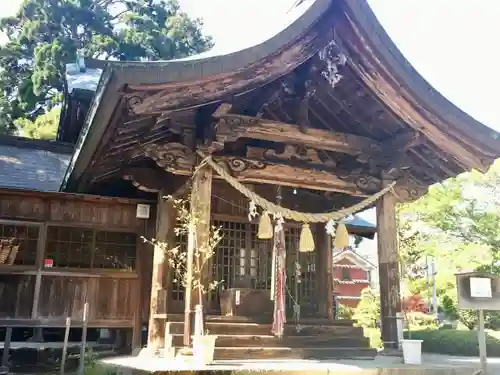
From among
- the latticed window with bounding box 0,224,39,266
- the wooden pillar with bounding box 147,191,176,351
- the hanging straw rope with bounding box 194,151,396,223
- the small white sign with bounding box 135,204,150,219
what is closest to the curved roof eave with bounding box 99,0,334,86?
the hanging straw rope with bounding box 194,151,396,223

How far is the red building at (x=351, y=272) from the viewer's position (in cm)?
4203

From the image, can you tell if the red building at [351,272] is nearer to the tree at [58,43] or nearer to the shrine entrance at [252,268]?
the tree at [58,43]

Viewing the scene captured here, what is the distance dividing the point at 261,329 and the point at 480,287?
129 inches

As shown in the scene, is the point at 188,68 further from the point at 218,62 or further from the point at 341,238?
the point at 341,238

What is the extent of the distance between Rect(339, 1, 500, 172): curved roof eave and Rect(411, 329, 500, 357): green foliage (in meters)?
7.58

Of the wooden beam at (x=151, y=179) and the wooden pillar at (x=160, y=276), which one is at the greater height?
the wooden beam at (x=151, y=179)

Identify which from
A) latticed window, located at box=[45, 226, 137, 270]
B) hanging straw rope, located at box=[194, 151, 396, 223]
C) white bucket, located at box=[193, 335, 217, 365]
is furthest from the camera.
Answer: latticed window, located at box=[45, 226, 137, 270]

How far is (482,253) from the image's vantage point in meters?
14.9

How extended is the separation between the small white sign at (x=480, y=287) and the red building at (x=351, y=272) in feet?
113

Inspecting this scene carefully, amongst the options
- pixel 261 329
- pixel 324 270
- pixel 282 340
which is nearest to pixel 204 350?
pixel 261 329

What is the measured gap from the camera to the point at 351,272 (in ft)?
141

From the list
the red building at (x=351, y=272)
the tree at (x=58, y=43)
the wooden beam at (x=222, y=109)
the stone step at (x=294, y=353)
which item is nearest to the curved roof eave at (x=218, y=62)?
the wooden beam at (x=222, y=109)

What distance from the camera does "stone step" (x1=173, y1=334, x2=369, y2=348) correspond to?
650 cm

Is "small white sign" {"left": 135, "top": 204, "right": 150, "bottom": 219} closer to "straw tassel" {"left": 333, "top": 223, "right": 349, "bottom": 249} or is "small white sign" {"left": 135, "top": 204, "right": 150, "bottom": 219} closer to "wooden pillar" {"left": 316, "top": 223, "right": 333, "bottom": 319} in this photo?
"wooden pillar" {"left": 316, "top": 223, "right": 333, "bottom": 319}
